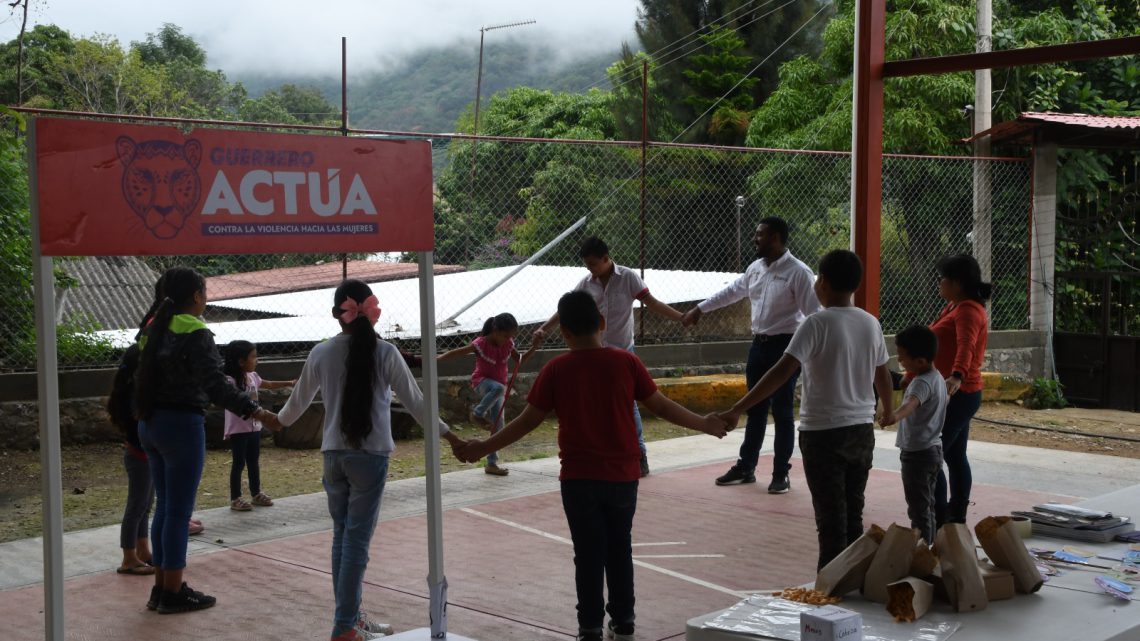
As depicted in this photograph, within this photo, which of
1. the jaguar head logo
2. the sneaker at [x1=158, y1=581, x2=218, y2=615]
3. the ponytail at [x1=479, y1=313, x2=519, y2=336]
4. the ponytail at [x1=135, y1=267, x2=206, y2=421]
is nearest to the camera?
the jaguar head logo

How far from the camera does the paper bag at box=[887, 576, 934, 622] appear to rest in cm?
383

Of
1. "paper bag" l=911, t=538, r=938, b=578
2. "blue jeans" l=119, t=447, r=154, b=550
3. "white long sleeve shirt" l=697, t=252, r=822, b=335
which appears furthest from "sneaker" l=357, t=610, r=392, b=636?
"white long sleeve shirt" l=697, t=252, r=822, b=335

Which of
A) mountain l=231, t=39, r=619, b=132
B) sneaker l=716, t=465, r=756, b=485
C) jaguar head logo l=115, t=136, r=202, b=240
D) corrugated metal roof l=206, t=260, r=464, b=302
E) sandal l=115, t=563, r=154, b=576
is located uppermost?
mountain l=231, t=39, r=619, b=132

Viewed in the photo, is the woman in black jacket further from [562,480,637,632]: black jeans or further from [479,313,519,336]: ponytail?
[479,313,519,336]: ponytail

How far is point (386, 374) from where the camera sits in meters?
4.99

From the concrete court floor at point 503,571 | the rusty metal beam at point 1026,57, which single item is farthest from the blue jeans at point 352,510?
the rusty metal beam at point 1026,57

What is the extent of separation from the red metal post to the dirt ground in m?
3.60

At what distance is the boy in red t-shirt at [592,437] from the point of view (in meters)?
4.81

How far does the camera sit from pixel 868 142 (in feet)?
26.7

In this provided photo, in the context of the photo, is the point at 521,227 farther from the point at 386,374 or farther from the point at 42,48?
the point at 42,48

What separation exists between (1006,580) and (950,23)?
48.9 ft

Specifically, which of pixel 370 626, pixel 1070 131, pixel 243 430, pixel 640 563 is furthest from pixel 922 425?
pixel 1070 131

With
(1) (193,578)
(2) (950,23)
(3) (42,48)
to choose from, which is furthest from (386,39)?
(1) (193,578)

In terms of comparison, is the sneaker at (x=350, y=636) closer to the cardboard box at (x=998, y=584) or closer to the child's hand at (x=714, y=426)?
the child's hand at (x=714, y=426)
